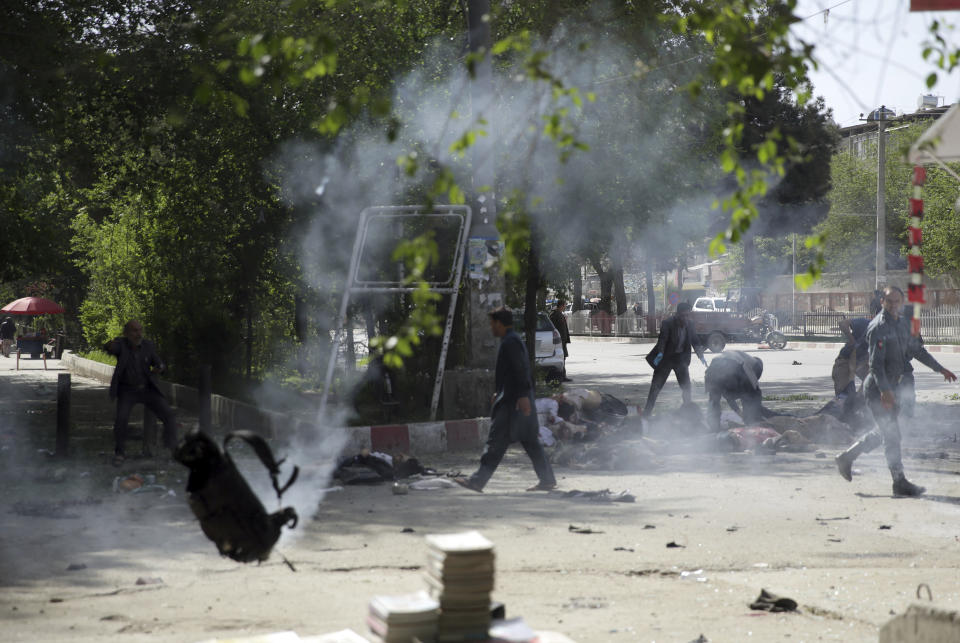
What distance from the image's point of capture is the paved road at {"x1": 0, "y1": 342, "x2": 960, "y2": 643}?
15.4ft

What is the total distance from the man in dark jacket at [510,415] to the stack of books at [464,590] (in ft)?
15.4

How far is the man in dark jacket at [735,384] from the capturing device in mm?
11359

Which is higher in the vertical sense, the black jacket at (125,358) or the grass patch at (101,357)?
the black jacket at (125,358)

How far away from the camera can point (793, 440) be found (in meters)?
10.8

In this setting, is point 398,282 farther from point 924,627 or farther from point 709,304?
point 709,304

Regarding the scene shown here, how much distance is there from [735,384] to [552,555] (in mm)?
5906

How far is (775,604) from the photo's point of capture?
4.79 m

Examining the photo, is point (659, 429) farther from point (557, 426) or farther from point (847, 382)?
point (847, 382)

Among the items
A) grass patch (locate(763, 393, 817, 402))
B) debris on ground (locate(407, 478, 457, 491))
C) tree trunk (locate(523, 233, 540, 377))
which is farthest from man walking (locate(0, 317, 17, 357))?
debris on ground (locate(407, 478, 457, 491))

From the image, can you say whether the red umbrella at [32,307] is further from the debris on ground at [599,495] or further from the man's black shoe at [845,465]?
the man's black shoe at [845,465]

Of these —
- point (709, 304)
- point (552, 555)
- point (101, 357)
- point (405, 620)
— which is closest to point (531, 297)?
point (552, 555)

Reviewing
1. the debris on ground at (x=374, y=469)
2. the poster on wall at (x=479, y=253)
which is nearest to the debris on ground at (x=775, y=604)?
the debris on ground at (x=374, y=469)

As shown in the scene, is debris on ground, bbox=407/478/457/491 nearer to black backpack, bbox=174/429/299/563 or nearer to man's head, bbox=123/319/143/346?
man's head, bbox=123/319/143/346

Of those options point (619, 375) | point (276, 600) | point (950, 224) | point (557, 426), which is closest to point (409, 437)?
point (557, 426)
